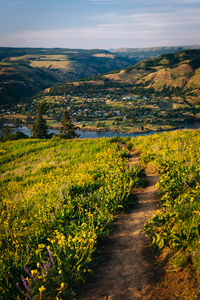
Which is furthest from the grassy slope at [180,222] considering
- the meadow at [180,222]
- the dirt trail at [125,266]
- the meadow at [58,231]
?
the meadow at [58,231]

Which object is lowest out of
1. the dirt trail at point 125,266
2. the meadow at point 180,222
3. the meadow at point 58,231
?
the dirt trail at point 125,266

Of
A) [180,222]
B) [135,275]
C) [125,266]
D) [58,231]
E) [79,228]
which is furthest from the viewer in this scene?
[58,231]

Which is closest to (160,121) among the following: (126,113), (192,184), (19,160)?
(126,113)

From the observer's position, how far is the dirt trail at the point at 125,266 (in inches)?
155

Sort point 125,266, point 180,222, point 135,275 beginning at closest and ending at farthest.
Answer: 1. point 135,275
2. point 125,266
3. point 180,222

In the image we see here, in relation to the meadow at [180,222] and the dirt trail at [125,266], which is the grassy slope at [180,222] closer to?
the meadow at [180,222]

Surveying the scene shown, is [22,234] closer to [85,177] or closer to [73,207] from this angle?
[73,207]

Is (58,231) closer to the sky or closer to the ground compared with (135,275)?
closer to the sky

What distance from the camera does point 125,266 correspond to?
4688mm

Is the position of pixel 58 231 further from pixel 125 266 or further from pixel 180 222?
pixel 180 222

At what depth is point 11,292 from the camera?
382 centimetres

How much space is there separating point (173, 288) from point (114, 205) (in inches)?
137

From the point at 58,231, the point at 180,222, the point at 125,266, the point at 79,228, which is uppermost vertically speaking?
the point at 180,222

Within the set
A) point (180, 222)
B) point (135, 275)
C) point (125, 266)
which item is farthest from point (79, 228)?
point (180, 222)
